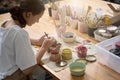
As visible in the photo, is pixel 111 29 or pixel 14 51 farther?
pixel 111 29

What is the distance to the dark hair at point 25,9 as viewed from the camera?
1.40 meters

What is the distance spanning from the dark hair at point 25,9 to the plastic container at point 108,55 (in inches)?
18.4

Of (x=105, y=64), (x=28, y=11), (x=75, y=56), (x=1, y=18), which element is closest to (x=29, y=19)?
(x=28, y=11)

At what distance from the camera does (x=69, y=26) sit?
196 cm

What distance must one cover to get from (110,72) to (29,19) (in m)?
0.63

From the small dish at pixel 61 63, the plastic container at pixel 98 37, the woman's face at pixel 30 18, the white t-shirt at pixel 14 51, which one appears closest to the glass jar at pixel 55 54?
the small dish at pixel 61 63

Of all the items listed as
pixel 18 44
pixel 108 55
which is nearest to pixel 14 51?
pixel 18 44

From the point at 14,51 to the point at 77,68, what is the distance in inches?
16.5

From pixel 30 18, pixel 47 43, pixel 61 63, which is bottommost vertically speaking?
pixel 61 63

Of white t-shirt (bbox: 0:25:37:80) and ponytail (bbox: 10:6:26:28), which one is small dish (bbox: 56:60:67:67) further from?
ponytail (bbox: 10:6:26:28)

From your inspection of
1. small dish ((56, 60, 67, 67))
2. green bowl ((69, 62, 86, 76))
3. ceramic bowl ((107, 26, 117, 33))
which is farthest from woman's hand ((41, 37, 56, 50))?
ceramic bowl ((107, 26, 117, 33))

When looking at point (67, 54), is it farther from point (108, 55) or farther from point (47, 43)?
point (108, 55)

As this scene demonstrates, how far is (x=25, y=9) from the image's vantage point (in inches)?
54.9

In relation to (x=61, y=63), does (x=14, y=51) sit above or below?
above
